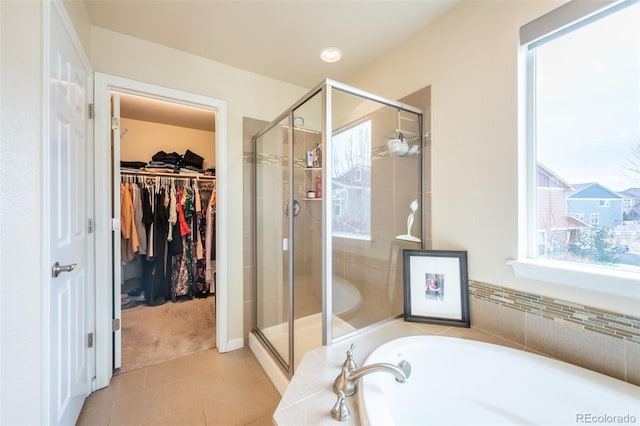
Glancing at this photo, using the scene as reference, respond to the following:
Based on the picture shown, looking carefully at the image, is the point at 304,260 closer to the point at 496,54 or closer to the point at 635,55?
the point at 496,54

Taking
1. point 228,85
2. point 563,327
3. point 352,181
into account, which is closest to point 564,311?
point 563,327

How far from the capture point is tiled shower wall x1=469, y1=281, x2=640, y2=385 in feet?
3.26

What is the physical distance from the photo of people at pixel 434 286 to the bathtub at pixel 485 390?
1.02 feet

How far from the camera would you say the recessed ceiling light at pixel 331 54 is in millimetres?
1960

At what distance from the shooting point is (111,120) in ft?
5.93

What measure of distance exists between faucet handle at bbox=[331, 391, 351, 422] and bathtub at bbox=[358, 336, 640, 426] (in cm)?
5

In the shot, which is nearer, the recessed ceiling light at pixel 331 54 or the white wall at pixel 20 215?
the white wall at pixel 20 215

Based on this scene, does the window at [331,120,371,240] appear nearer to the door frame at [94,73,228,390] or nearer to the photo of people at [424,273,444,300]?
the photo of people at [424,273,444,300]

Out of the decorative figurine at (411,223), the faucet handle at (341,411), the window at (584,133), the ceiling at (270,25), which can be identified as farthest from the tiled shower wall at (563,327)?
the ceiling at (270,25)

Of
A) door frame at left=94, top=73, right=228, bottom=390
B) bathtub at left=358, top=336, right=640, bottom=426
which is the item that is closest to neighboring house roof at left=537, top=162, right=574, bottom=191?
bathtub at left=358, top=336, right=640, bottom=426

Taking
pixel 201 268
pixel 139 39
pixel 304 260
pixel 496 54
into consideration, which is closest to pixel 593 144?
pixel 496 54

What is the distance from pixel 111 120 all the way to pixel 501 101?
2.47 metres

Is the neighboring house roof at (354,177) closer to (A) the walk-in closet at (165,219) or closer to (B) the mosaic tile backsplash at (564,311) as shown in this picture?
(B) the mosaic tile backsplash at (564,311)

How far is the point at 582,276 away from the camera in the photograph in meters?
1.06
